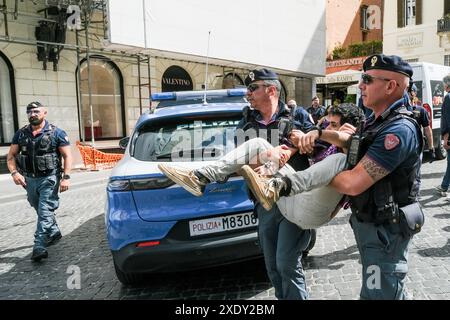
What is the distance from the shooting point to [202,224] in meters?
3.26

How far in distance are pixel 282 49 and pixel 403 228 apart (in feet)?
59.4

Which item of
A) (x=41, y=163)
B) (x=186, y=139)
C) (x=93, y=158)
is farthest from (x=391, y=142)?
(x=93, y=158)

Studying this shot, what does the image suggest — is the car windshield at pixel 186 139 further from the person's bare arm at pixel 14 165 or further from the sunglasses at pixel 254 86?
the person's bare arm at pixel 14 165

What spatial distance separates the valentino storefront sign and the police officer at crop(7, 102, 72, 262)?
11.0m

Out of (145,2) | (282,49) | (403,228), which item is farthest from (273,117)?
(282,49)

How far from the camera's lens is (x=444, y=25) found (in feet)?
72.7

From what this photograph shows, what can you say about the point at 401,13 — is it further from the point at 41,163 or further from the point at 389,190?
the point at 389,190

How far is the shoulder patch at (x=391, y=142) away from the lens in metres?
1.86

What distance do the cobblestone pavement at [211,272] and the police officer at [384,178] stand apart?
4.56 ft

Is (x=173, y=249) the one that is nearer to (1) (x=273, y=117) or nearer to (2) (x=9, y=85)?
(1) (x=273, y=117)

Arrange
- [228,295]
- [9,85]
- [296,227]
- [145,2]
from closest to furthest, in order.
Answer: [296,227] → [228,295] → [9,85] → [145,2]

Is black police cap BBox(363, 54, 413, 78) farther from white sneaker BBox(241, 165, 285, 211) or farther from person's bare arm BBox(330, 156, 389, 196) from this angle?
white sneaker BBox(241, 165, 285, 211)

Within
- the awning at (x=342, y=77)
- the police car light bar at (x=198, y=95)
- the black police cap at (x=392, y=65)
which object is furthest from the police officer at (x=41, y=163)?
the awning at (x=342, y=77)

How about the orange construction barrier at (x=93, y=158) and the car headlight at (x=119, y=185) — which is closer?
the car headlight at (x=119, y=185)
